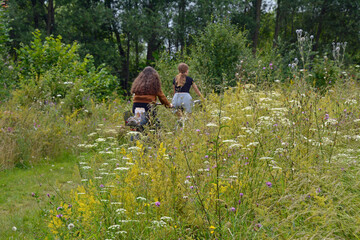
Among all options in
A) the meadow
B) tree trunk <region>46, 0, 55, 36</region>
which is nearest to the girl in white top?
the meadow

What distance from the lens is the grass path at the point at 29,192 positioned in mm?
3605

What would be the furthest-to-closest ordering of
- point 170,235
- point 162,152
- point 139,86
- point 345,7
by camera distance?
point 345,7
point 139,86
point 162,152
point 170,235

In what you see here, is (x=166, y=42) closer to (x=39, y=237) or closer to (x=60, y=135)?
(x=60, y=135)

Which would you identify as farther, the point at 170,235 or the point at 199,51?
the point at 199,51

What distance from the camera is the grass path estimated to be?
360 centimetres

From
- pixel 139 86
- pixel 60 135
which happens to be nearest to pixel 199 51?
pixel 139 86

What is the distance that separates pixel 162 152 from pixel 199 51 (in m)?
8.11

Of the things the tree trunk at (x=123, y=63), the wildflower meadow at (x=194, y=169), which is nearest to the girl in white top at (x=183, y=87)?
the wildflower meadow at (x=194, y=169)

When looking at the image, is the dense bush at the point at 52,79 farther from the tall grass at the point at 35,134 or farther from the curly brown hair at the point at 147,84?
the curly brown hair at the point at 147,84

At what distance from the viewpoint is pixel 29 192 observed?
4.91 meters

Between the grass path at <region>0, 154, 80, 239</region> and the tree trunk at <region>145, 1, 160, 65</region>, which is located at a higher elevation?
the tree trunk at <region>145, 1, 160, 65</region>

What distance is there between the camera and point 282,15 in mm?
28359

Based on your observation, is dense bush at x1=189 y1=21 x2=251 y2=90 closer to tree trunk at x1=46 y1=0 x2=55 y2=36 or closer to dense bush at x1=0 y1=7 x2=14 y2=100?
dense bush at x1=0 y1=7 x2=14 y2=100

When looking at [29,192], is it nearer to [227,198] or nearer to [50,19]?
[227,198]
